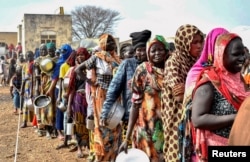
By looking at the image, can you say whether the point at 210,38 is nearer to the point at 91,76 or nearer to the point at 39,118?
the point at 91,76

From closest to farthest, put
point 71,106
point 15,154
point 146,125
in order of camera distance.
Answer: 1. point 146,125
2. point 71,106
3. point 15,154

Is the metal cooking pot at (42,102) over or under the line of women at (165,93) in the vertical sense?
under

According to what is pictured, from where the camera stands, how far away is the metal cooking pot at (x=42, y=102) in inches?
318

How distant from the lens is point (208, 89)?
2463 mm

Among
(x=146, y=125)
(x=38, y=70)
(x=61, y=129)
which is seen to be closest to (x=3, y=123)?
(x=38, y=70)

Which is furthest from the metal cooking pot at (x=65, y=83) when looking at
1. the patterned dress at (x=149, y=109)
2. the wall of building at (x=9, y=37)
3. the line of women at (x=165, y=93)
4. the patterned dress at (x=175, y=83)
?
the wall of building at (x=9, y=37)

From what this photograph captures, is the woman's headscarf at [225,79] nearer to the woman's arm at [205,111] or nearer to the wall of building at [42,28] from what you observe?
the woman's arm at [205,111]

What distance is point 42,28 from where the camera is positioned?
33.9 metres

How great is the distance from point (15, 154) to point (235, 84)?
5.23 meters

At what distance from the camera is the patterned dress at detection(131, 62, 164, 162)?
3623mm

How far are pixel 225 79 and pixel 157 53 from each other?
126cm

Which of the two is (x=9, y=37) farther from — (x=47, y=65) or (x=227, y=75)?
(x=227, y=75)

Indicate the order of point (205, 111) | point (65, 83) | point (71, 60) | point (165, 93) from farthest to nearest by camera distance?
point (71, 60) → point (65, 83) → point (165, 93) → point (205, 111)

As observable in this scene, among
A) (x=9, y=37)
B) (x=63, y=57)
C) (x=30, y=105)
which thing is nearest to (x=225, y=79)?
(x=63, y=57)
